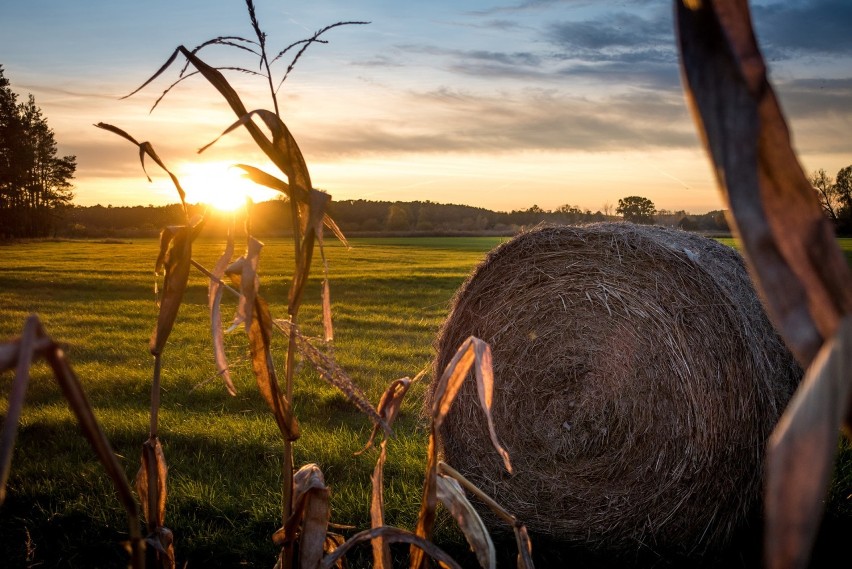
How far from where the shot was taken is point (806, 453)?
444 millimetres

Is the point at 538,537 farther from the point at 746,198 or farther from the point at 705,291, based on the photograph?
the point at 746,198

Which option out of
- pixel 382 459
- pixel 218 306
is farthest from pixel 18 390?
pixel 382 459

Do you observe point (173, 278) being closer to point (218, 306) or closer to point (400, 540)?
point (218, 306)

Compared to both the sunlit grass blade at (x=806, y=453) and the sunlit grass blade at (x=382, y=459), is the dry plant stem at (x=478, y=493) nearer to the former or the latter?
the sunlit grass blade at (x=382, y=459)

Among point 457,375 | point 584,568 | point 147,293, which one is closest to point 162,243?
point 457,375

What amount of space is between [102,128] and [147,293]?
50.6 feet

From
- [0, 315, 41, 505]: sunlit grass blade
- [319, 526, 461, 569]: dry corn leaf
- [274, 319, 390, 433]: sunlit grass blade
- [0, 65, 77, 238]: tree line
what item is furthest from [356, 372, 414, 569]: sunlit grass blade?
[0, 65, 77, 238]: tree line

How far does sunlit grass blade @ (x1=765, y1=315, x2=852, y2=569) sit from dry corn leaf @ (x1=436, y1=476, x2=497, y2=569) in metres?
1.19

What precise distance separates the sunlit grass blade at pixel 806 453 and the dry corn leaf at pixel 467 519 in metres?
1.19

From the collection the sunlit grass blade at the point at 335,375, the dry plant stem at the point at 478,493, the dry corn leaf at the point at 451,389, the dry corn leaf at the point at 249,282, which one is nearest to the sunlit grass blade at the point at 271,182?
the dry corn leaf at the point at 249,282

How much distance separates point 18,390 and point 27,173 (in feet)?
184

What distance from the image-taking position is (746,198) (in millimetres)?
469

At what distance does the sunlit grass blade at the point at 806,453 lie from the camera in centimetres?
43

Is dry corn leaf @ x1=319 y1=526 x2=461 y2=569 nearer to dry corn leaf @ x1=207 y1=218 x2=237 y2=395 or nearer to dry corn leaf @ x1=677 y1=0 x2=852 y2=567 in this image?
dry corn leaf @ x1=207 y1=218 x2=237 y2=395
